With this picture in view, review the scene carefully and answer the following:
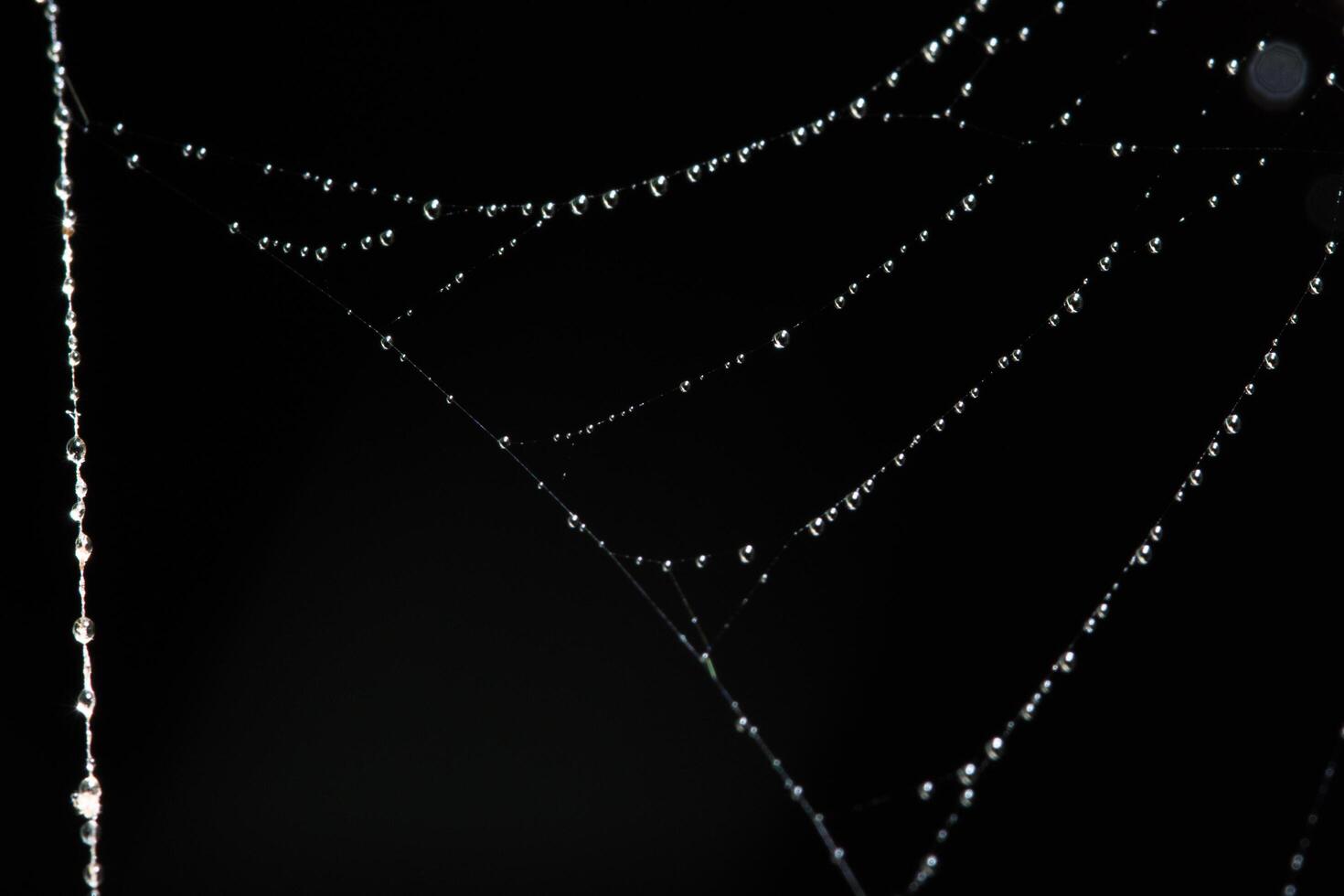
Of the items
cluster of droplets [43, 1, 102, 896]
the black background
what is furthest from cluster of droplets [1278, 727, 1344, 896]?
cluster of droplets [43, 1, 102, 896]

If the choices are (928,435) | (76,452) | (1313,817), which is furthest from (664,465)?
(1313,817)

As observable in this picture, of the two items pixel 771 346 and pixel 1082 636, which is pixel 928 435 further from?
pixel 1082 636

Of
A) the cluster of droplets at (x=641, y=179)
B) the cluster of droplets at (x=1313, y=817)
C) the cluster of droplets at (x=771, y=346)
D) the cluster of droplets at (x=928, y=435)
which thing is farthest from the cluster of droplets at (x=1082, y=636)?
the cluster of droplets at (x=641, y=179)

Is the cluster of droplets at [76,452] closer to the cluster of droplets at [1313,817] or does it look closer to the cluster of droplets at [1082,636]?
the cluster of droplets at [1082,636]

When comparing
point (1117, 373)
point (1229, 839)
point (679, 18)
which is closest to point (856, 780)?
point (1229, 839)

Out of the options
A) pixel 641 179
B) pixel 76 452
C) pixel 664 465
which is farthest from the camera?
pixel 664 465
